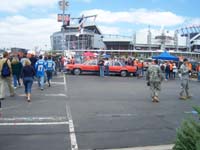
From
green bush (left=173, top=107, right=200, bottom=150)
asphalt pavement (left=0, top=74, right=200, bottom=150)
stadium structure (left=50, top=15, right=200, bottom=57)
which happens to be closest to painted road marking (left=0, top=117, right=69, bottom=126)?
asphalt pavement (left=0, top=74, right=200, bottom=150)

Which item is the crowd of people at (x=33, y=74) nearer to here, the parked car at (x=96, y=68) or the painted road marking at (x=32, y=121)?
the painted road marking at (x=32, y=121)

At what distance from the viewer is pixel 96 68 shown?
33.1 metres

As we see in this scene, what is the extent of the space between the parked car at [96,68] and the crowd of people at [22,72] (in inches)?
454

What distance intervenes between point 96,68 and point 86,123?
2370 centimetres

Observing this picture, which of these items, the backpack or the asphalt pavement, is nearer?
the asphalt pavement

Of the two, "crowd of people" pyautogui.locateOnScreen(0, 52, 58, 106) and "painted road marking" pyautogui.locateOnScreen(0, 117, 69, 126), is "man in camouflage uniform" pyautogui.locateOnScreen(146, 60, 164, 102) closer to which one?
"crowd of people" pyautogui.locateOnScreen(0, 52, 58, 106)

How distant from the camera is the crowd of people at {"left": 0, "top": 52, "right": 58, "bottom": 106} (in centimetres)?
1375

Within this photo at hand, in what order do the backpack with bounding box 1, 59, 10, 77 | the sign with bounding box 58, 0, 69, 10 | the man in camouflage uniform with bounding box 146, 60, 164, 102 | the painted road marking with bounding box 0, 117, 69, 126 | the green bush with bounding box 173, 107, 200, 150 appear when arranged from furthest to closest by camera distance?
the sign with bounding box 58, 0, 69, 10, the man in camouflage uniform with bounding box 146, 60, 164, 102, the backpack with bounding box 1, 59, 10, 77, the painted road marking with bounding box 0, 117, 69, 126, the green bush with bounding box 173, 107, 200, 150

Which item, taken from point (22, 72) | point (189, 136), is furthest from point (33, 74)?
point (189, 136)

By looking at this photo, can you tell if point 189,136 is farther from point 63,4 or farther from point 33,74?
point 63,4

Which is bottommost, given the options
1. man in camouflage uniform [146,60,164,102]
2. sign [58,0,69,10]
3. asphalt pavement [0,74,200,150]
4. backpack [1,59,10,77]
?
asphalt pavement [0,74,200,150]

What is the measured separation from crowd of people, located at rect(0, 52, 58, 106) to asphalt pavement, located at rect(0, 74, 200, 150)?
56cm

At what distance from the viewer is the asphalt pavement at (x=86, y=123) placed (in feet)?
24.2

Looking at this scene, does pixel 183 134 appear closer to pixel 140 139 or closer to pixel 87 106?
pixel 140 139
